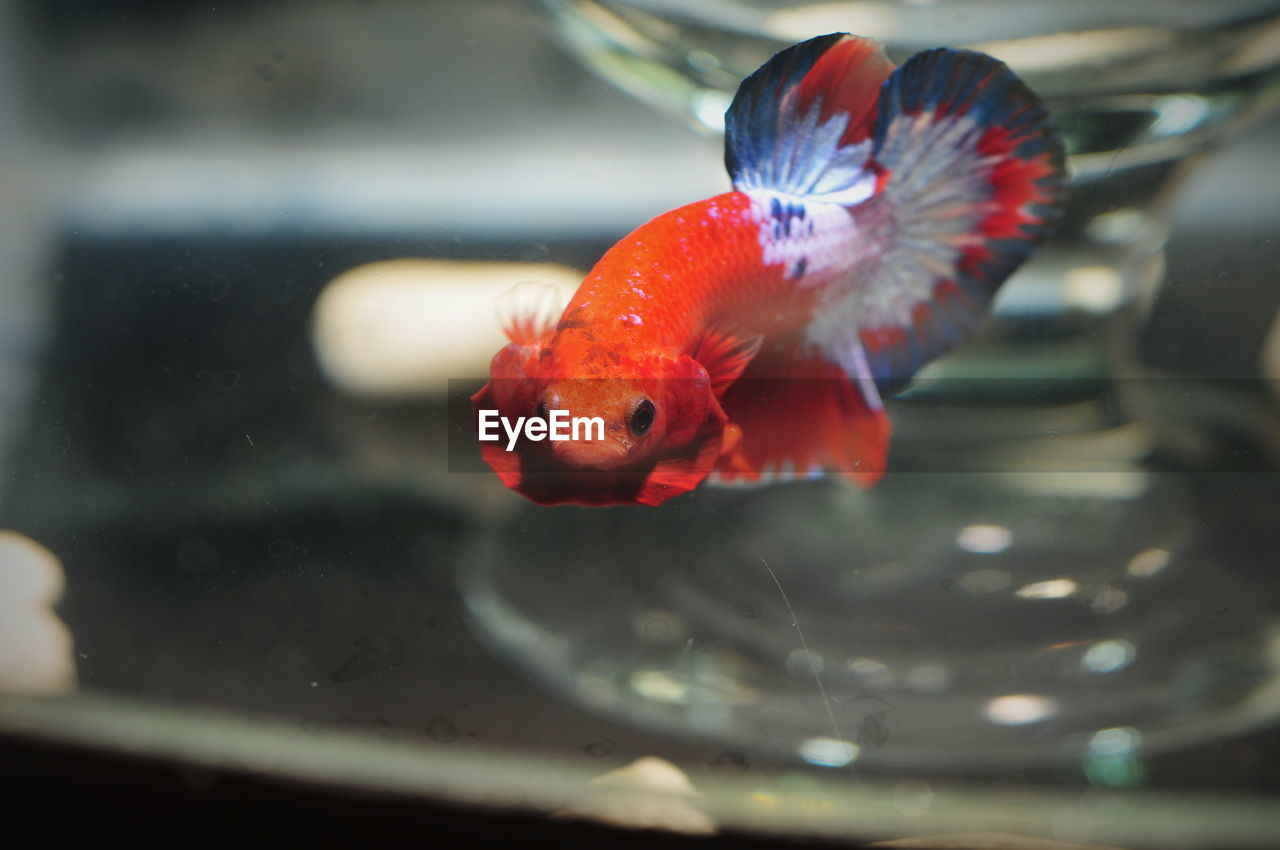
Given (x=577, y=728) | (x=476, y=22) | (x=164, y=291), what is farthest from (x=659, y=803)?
(x=476, y=22)

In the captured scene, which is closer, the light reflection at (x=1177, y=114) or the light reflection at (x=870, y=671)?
the light reflection at (x=870, y=671)

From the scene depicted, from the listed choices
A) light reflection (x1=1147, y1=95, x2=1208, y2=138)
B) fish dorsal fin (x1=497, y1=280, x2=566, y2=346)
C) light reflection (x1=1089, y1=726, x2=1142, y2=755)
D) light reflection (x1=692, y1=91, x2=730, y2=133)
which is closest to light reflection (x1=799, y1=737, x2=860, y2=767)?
light reflection (x1=1089, y1=726, x2=1142, y2=755)

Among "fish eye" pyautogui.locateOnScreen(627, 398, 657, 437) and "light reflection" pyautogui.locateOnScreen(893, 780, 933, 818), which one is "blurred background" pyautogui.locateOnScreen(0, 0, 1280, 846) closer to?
"light reflection" pyautogui.locateOnScreen(893, 780, 933, 818)

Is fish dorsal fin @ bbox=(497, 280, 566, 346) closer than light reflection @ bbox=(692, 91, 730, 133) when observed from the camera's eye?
Yes

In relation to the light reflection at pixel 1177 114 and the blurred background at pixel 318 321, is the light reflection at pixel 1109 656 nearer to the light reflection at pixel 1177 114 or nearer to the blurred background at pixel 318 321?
the blurred background at pixel 318 321

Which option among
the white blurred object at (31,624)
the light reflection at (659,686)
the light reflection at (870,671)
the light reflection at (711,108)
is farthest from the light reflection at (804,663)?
the white blurred object at (31,624)

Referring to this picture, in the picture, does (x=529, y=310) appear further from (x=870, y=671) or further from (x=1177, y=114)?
(x=1177, y=114)

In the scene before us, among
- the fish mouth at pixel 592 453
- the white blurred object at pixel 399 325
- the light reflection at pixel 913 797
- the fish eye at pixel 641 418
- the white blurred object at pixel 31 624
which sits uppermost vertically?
the white blurred object at pixel 399 325
